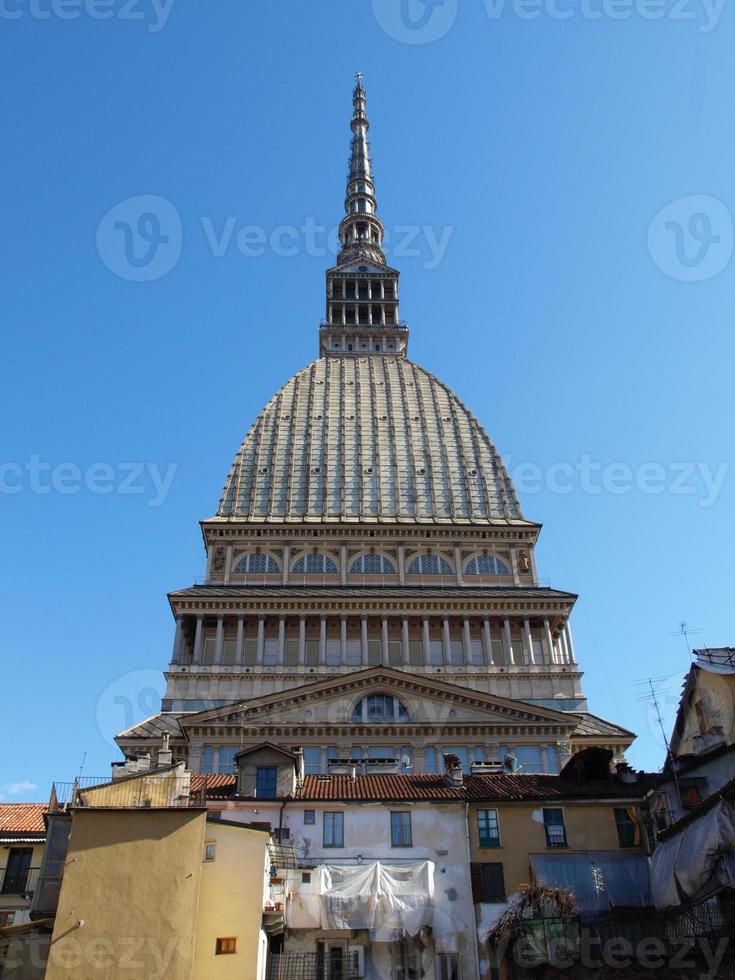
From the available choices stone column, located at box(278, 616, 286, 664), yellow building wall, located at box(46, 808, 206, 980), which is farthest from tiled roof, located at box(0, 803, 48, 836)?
stone column, located at box(278, 616, 286, 664)

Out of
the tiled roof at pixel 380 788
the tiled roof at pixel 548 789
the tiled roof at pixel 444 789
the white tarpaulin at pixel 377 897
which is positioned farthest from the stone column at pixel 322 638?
the white tarpaulin at pixel 377 897

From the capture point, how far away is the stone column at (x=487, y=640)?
221 ft

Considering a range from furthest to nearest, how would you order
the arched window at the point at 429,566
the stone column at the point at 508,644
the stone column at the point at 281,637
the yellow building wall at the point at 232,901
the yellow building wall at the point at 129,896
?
the arched window at the point at 429,566 < the stone column at the point at 508,644 < the stone column at the point at 281,637 < the yellow building wall at the point at 232,901 < the yellow building wall at the point at 129,896

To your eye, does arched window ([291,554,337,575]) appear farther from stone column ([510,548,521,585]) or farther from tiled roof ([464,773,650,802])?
tiled roof ([464,773,650,802])

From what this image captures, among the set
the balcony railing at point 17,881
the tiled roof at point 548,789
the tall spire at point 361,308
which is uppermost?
the tall spire at point 361,308

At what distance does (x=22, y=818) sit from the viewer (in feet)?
132

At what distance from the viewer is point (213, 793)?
36.3m

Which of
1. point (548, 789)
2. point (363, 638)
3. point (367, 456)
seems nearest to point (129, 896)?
point (548, 789)

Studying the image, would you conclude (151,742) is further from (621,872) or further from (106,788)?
(621,872)

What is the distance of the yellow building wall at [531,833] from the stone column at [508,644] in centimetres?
3258

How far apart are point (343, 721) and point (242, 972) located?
25489mm

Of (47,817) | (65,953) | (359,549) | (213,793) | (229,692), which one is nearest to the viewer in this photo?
(65,953)

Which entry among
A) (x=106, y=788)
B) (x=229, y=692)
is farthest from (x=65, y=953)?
(x=229, y=692)

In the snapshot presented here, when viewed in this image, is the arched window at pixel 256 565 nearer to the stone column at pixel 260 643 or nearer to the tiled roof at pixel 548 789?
the stone column at pixel 260 643
